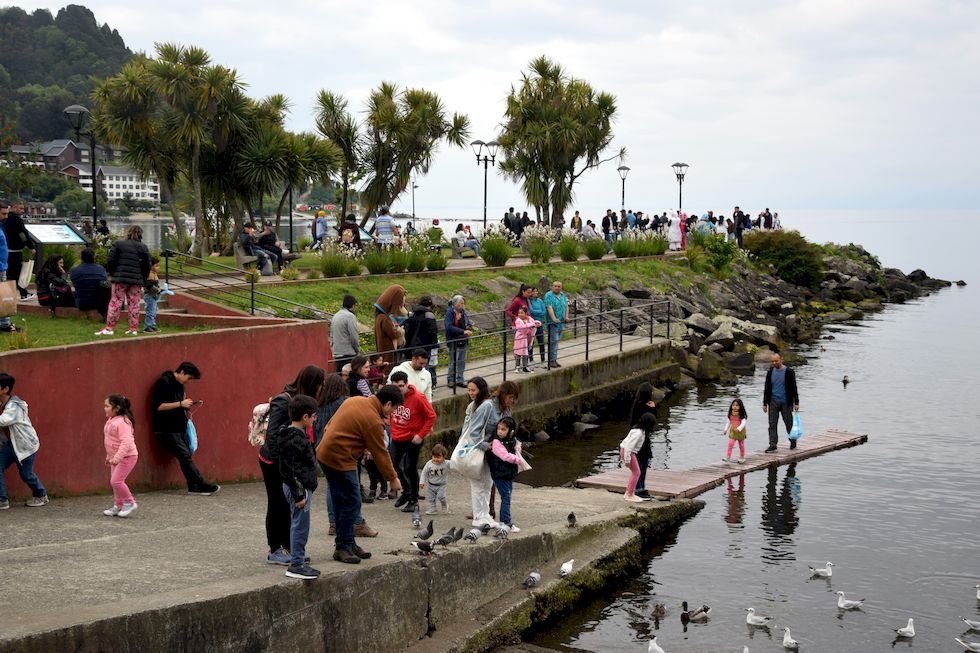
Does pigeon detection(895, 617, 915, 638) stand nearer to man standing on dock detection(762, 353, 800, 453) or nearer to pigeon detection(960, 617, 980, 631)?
pigeon detection(960, 617, 980, 631)

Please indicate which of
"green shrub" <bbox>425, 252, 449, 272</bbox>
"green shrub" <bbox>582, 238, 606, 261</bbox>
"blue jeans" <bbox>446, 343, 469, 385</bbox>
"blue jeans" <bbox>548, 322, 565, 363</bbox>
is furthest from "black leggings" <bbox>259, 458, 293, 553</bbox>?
"green shrub" <bbox>582, 238, 606, 261</bbox>

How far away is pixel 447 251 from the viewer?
3531 cm

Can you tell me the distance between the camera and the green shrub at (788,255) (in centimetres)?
4759

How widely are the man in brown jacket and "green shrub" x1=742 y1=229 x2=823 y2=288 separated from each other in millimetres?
41221

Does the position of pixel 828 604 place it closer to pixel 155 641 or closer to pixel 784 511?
pixel 784 511

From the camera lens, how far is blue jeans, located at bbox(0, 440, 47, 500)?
31.5ft

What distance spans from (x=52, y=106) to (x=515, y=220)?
327 feet

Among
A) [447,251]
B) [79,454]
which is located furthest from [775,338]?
[79,454]

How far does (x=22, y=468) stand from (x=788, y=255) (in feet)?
139

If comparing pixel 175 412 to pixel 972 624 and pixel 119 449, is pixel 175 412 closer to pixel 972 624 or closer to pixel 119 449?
pixel 119 449

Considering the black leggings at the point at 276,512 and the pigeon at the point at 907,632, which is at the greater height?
the black leggings at the point at 276,512

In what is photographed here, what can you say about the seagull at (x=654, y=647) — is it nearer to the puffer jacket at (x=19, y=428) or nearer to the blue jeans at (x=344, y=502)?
the blue jeans at (x=344, y=502)

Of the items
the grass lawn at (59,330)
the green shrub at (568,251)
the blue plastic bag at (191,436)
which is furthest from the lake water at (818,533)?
the green shrub at (568,251)

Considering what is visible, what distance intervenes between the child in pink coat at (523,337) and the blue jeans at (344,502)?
35.0 ft
